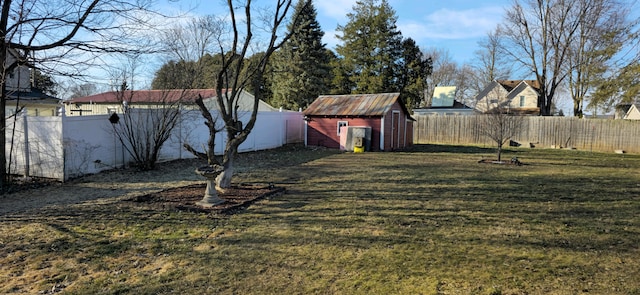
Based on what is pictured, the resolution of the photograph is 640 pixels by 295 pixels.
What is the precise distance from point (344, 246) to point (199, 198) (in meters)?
3.49

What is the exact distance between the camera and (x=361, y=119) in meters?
18.2

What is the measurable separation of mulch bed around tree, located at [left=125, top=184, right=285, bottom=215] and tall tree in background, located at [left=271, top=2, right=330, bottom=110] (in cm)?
2289

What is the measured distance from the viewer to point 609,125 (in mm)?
20266

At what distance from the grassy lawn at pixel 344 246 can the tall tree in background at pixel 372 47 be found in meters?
26.2

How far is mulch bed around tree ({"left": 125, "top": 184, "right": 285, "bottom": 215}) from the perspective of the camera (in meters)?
6.08

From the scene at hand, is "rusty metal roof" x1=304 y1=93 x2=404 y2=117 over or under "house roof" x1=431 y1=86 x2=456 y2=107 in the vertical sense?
under

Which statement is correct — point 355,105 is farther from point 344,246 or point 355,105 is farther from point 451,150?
point 344,246

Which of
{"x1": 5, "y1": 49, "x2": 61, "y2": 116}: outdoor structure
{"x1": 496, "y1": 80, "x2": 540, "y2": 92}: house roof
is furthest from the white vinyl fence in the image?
{"x1": 496, "y1": 80, "x2": 540, "y2": 92}: house roof

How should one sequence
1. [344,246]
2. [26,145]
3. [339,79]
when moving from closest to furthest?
[344,246], [26,145], [339,79]

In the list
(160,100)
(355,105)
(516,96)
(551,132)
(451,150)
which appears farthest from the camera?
(516,96)

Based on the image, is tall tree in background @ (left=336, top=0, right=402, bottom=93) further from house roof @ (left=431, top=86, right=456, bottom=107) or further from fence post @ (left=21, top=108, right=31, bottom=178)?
fence post @ (left=21, top=108, right=31, bottom=178)

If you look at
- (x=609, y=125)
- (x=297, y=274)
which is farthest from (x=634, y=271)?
(x=609, y=125)

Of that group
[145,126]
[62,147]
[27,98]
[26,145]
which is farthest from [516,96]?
[26,145]

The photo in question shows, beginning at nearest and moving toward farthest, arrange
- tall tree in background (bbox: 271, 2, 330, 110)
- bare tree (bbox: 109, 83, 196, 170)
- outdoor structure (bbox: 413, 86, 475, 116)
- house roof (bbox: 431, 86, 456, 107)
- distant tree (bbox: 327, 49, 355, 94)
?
bare tree (bbox: 109, 83, 196, 170)
tall tree in background (bbox: 271, 2, 330, 110)
distant tree (bbox: 327, 49, 355, 94)
outdoor structure (bbox: 413, 86, 475, 116)
house roof (bbox: 431, 86, 456, 107)
